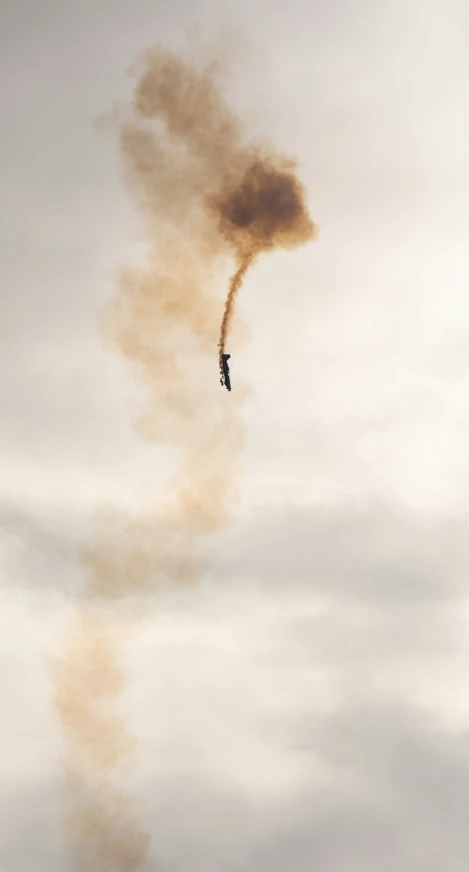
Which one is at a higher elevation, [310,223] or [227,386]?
[310,223]

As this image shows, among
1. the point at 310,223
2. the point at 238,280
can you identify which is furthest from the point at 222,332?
the point at 310,223

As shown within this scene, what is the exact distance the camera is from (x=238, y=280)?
501ft

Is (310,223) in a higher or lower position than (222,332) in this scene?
higher

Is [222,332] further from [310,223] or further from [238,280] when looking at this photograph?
[310,223]

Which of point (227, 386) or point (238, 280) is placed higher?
point (238, 280)

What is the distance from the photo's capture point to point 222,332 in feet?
506

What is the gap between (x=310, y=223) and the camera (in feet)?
507

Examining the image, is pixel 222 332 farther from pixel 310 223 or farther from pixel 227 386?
pixel 310 223

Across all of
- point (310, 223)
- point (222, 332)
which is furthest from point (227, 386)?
point (310, 223)

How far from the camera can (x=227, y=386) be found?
15338cm

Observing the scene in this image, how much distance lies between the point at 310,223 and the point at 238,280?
11.5 m

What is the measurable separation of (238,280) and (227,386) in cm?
1285

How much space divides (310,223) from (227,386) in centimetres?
2241

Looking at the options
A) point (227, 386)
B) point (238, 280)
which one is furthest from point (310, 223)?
point (227, 386)
